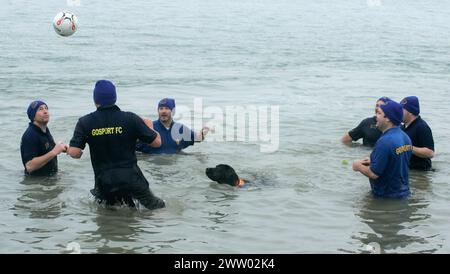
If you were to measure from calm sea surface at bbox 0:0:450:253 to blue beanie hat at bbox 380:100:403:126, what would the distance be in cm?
135

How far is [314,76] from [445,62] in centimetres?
651

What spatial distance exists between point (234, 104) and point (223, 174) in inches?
318

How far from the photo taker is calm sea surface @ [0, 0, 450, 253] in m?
9.76

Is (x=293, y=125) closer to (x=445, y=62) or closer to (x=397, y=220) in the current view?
(x=397, y=220)

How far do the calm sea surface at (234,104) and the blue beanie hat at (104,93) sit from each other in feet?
5.32

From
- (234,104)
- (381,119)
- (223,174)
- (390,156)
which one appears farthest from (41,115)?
(234,104)

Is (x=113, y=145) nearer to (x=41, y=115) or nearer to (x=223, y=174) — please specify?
(x=41, y=115)

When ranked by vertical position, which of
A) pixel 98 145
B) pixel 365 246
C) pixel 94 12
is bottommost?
pixel 365 246

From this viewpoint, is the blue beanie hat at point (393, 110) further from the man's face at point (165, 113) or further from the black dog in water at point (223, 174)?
the man's face at point (165, 113)

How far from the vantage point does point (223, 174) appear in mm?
11711

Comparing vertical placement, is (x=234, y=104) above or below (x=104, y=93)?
below
